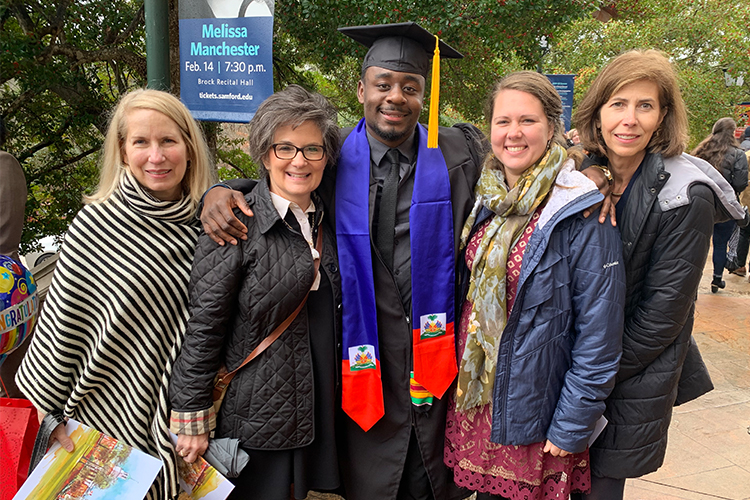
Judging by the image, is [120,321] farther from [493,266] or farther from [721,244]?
[721,244]

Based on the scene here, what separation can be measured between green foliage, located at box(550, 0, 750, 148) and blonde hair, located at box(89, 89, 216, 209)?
8551 millimetres

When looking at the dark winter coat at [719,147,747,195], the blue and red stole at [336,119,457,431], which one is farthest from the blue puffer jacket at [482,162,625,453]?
the dark winter coat at [719,147,747,195]

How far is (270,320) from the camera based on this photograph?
1.92 metres

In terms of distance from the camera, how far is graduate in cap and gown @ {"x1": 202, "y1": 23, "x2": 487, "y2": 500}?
83.2 inches

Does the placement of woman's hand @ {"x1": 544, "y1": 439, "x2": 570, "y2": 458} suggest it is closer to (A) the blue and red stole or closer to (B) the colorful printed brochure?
(A) the blue and red stole

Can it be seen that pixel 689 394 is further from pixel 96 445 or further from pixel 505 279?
pixel 96 445

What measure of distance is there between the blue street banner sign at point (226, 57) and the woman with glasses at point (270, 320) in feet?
3.00

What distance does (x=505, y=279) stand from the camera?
189 centimetres

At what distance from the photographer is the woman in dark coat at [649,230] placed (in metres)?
1.80

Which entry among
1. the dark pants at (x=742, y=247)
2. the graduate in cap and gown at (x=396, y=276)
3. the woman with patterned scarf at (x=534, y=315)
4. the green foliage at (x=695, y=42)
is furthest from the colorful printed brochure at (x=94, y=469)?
the green foliage at (x=695, y=42)

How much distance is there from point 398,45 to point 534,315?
1289 mm

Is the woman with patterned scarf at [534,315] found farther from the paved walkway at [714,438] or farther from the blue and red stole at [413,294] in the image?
the paved walkway at [714,438]

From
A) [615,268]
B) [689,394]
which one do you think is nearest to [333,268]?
[615,268]

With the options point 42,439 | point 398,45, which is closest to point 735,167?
point 398,45
